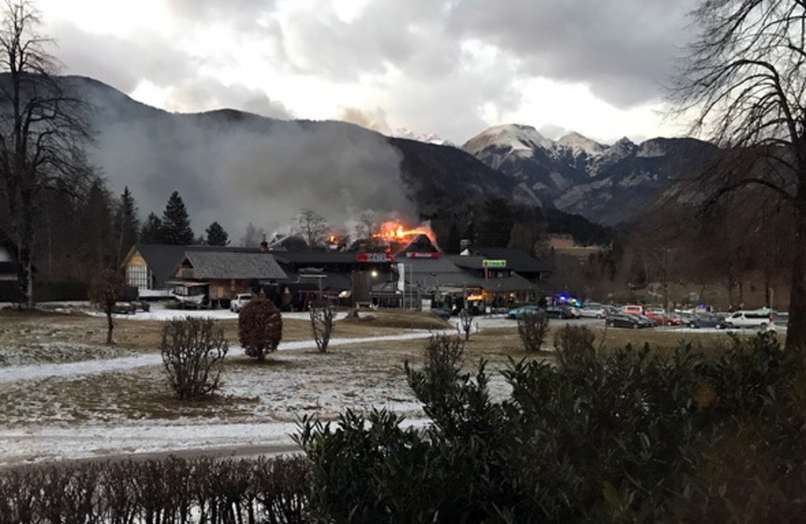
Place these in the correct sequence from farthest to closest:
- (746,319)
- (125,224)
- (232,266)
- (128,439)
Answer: (125,224) < (232,266) < (746,319) < (128,439)

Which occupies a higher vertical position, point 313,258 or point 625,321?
point 313,258

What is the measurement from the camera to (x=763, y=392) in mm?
4461

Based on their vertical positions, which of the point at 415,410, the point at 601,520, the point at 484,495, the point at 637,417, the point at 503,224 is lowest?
the point at 415,410

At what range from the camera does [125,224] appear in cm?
12112

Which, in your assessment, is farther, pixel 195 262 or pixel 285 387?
pixel 195 262

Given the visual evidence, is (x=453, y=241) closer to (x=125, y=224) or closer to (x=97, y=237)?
(x=125, y=224)

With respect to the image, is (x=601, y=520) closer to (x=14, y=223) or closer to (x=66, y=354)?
(x=66, y=354)

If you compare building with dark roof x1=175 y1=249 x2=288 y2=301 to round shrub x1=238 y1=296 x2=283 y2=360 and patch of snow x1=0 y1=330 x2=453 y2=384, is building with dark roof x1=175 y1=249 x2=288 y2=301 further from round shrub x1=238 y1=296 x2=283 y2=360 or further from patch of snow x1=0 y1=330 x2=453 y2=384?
round shrub x1=238 y1=296 x2=283 y2=360

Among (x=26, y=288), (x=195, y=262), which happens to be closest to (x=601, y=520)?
(x=26, y=288)

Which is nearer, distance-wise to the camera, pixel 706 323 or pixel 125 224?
pixel 706 323

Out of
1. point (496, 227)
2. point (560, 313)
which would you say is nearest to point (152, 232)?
point (496, 227)

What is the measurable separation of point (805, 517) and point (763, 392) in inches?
77.0

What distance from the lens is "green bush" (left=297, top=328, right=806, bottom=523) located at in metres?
2.83

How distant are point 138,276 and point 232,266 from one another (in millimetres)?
21270
